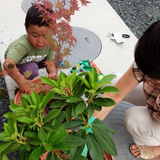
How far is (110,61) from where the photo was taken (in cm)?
229

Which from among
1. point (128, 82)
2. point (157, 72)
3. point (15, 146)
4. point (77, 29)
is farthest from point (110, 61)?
point (15, 146)

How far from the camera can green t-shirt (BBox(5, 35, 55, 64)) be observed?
59.9 inches

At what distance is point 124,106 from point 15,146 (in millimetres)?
1134

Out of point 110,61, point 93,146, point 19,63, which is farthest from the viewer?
point 110,61

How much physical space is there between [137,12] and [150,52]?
2420 millimetres

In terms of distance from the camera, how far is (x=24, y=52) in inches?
62.9

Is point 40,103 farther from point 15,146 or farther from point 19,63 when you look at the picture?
point 19,63

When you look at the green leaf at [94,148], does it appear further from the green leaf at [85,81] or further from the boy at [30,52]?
the boy at [30,52]

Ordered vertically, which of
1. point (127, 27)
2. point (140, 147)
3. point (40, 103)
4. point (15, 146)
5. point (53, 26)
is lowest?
point (140, 147)

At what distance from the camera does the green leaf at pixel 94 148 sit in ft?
3.00

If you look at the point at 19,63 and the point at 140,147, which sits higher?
the point at 19,63

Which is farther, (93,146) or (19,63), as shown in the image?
(19,63)

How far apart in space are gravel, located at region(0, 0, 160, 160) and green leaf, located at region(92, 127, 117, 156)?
2.12 m

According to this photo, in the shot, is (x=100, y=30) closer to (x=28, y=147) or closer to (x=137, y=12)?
(x=137, y=12)
